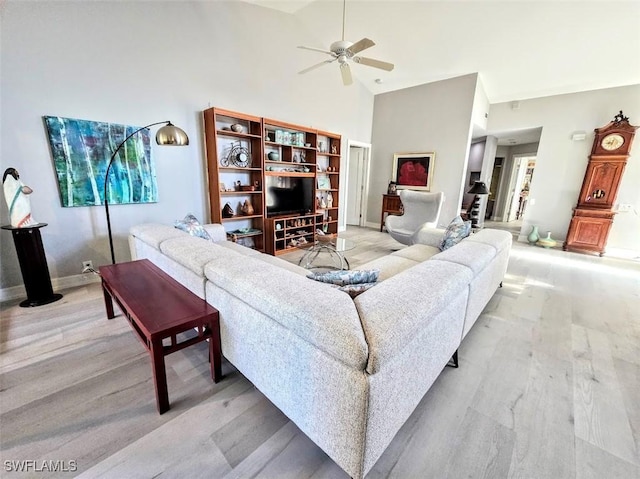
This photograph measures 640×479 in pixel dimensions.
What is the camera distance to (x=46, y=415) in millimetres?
1379

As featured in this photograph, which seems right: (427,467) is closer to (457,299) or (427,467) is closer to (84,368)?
(457,299)

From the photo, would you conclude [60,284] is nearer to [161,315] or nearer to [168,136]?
[168,136]

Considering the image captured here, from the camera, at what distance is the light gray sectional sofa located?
0.93 meters

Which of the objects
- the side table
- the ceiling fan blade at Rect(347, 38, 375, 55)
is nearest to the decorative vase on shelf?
the side table

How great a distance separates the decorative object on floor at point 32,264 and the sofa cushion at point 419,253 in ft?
11.5

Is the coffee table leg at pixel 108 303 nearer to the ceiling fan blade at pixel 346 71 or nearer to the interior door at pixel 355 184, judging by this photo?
the ceiling fan blade at pixel 346 71

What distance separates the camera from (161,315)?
1.41 metres

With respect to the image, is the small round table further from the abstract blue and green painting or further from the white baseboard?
the white baseboard

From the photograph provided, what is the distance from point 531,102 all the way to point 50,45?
7.57 meters

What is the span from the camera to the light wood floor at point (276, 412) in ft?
3.86

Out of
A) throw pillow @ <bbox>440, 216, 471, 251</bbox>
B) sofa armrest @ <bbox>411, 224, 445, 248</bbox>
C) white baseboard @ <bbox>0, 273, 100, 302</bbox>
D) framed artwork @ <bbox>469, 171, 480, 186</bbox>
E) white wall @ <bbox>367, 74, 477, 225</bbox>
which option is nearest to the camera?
white baseboard @ <bbox>0, 273, 100, 302</bbox>

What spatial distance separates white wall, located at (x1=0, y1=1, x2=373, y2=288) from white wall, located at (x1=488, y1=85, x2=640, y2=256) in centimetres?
498

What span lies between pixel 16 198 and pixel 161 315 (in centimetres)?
215

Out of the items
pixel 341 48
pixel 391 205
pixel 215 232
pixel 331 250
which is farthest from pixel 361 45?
pixel 391 205
